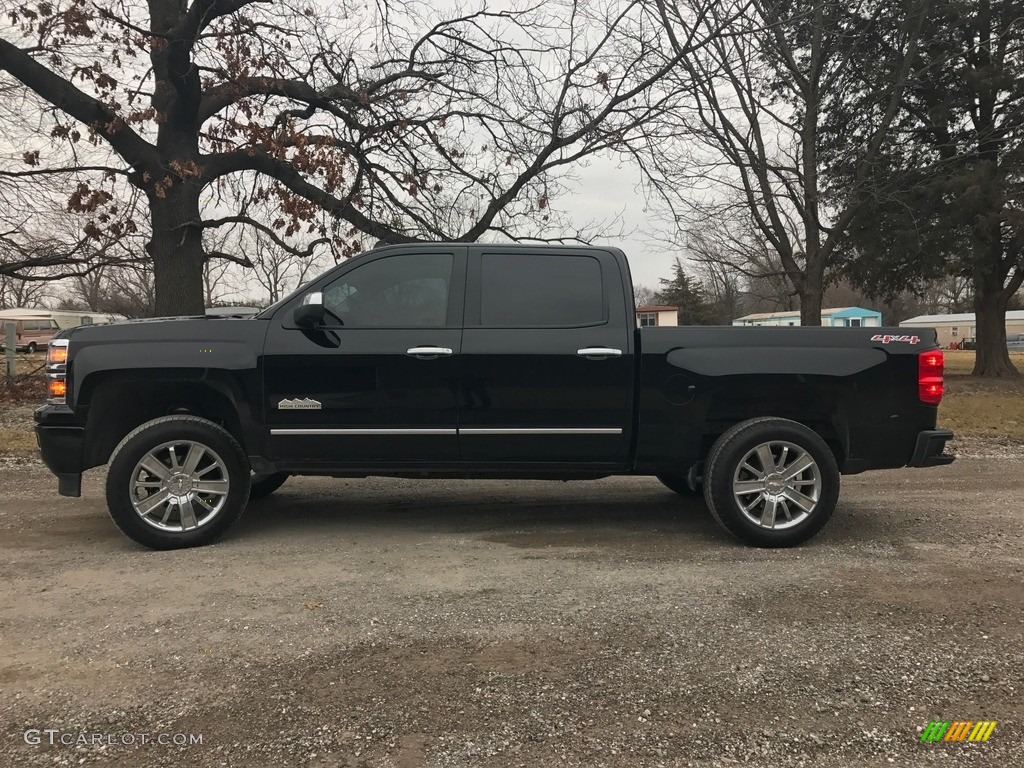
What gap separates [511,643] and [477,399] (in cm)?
182

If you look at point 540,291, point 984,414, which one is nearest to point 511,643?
point 540,291

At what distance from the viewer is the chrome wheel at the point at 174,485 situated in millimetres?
4441

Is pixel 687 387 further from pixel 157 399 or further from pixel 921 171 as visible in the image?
pixel 921 171

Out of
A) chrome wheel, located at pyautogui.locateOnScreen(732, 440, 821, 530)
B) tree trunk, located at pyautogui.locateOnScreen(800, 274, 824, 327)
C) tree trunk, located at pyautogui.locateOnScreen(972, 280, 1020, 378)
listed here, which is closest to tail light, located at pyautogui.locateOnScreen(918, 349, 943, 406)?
chrome wheel, located at pyautogui.locateOnScreen(732, 440, 821, 530)

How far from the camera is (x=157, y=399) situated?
Result: 4762mm

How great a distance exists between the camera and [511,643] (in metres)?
3.13

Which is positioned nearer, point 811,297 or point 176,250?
point 176,250

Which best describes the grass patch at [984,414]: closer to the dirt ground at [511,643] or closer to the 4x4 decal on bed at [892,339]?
the dirt ground at [511,643]

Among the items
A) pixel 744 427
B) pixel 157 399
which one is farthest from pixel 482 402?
pixel 157 399

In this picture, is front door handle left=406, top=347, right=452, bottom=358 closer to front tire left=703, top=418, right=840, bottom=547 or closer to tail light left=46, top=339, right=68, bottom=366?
front tire left=703, top=418, right=840, bottom=547

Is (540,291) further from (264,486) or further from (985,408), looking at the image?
(985,408)

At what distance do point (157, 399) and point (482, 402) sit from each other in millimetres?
2221

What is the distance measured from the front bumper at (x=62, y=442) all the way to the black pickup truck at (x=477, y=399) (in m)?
0.01

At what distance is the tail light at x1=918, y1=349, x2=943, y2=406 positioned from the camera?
14.9ft
